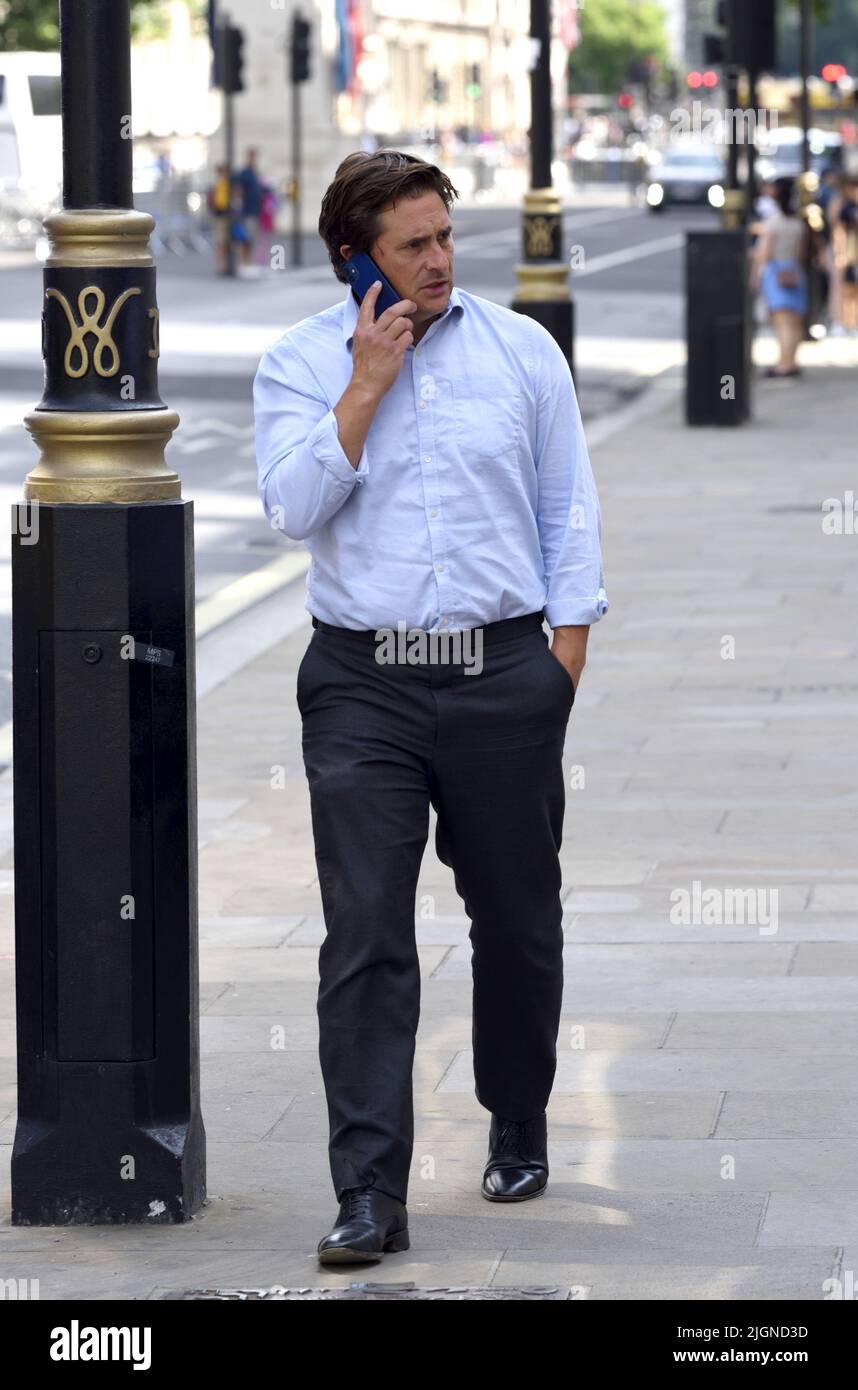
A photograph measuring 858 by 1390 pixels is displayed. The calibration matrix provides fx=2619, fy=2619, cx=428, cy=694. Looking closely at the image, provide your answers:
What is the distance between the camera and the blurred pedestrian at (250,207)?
130 ft

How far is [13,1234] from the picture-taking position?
4414mm

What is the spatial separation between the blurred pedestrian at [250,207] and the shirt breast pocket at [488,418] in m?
35.6

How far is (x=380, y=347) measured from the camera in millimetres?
4113

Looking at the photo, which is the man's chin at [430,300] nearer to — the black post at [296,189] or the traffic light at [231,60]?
the traffic light at [231,60]

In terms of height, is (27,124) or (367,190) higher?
(367,190)

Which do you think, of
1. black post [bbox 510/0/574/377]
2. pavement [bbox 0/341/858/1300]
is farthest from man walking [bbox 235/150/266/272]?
pavement [bbox 0/341/858/1300]

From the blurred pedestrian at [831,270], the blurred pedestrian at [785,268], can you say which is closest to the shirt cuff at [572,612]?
the blurred pedestrian at [785,268]

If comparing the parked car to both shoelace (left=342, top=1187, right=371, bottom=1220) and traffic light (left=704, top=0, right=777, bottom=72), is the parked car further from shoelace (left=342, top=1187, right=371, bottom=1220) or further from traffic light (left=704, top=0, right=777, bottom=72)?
shoelace (left=342, top=1187, right=371, bottom=1220)

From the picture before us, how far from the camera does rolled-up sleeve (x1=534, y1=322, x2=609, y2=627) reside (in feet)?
14.2

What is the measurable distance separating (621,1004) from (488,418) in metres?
1.90

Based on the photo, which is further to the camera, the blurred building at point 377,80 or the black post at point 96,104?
the blurred building at point 377,80

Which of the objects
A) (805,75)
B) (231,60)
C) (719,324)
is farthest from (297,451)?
(231,60)
